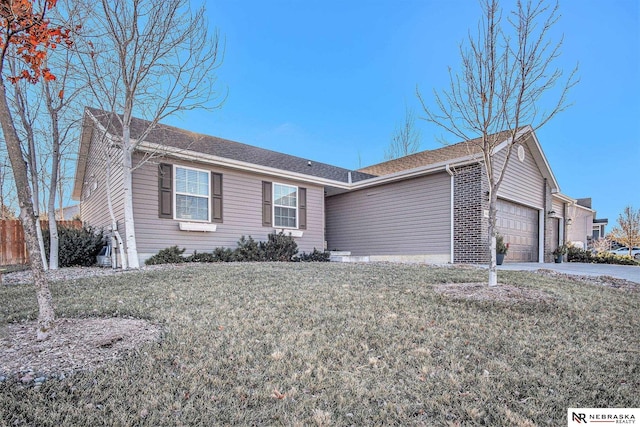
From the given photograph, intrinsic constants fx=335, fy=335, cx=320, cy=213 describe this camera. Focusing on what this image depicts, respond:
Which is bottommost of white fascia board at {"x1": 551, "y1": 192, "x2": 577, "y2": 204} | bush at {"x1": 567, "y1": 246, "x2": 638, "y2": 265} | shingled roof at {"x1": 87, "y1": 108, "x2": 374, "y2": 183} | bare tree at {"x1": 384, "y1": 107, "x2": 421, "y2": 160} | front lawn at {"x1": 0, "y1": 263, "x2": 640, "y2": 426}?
bush at {"x1": 567, "y1": 246, "x2": 638, "y2": 265}

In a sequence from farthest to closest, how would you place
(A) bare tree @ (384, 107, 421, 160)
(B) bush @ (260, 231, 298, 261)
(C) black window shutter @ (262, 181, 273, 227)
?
(A) bare tree @ (384, 107, 421, 160) → (C) black window shutter @ (262, 181, 273, 227) → (B) bush @ (260, 231, 298, 261)

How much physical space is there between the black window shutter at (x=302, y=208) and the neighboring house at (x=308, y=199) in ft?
0.12

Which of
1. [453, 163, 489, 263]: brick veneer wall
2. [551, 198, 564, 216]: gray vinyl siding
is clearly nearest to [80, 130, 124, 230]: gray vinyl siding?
[453, 163, 489, 263]: brick veneer wall

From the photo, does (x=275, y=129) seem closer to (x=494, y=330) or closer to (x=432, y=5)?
(x=432, y=5)

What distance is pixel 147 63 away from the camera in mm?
6949

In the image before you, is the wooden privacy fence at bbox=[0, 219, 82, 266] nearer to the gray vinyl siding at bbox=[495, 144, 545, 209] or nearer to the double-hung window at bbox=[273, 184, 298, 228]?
the double-hung window at bbox=[273, 184, 298, 228]

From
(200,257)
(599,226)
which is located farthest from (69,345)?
(599,226)

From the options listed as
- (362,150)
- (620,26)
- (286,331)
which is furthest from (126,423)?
(362,150)

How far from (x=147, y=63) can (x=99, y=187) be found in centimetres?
618

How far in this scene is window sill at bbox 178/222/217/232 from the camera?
889cm

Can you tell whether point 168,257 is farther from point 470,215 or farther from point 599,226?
point 599,226

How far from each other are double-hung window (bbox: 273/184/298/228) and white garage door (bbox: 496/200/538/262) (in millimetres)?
6698

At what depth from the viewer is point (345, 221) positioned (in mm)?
13852

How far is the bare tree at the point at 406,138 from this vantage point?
74.6ft
